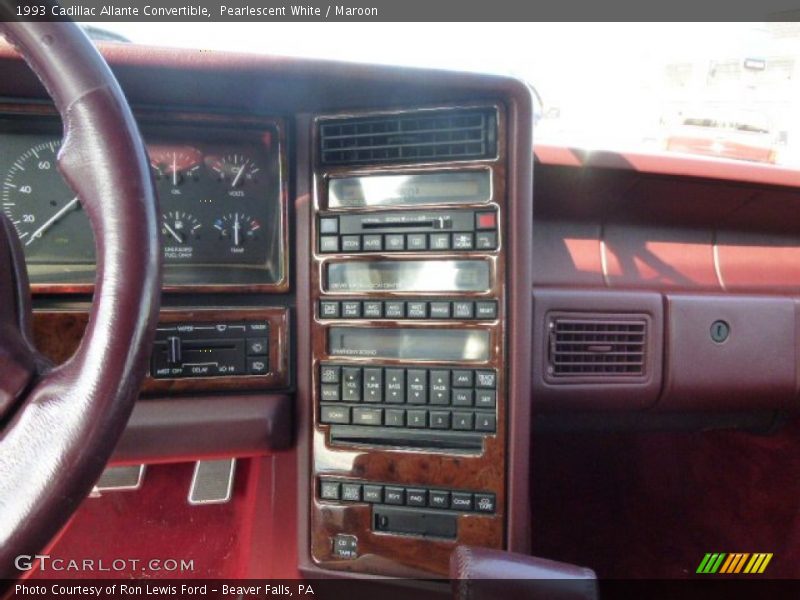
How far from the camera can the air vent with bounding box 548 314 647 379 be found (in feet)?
4.68

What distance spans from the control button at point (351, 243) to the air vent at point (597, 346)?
0.49 meters

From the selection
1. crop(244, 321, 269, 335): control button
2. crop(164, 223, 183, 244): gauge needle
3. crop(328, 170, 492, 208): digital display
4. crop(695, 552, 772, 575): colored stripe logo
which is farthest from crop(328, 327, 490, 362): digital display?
crop(695, 552, 772, 575): colored stripe logo

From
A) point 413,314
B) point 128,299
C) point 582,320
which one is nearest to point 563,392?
point 582,320

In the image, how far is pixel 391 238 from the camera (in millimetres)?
1175

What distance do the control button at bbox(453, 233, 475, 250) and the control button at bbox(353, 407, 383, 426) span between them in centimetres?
34

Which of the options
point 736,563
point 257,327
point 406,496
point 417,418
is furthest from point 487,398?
point 736,563

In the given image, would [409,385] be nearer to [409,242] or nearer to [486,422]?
[486,422]

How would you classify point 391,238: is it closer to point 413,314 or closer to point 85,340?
point 413,314

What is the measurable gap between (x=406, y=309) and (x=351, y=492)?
38 centimetres

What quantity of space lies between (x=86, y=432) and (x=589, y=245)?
1.24 metres

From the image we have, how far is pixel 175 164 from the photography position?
4.00 feet

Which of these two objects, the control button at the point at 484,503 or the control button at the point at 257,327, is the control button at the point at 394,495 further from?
the control button at the point at 257,327

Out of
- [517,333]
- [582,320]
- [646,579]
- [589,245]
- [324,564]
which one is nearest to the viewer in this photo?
[517,333]

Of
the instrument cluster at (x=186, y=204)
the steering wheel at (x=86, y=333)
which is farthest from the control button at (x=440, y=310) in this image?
the steering wheel at (x=86, y=333)
